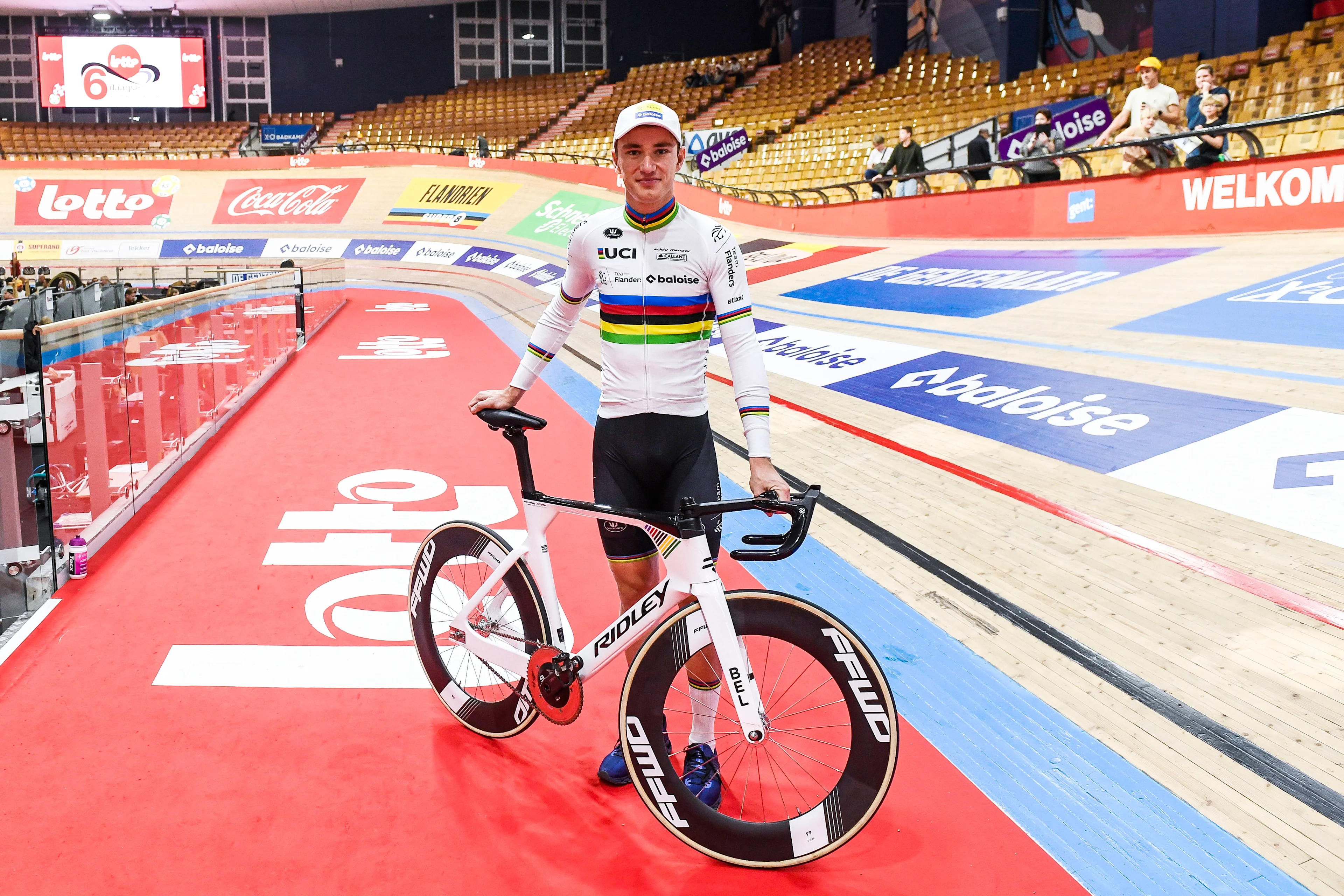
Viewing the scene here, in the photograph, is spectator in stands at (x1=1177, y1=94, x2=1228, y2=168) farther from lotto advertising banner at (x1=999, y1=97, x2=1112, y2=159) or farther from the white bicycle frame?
the white bicycle frame

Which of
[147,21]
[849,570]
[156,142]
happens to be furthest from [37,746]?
[147,21]

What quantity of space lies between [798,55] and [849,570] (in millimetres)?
28143

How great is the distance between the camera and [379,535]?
517 centimetres

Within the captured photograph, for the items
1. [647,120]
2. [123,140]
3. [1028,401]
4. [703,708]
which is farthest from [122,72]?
[703,708]

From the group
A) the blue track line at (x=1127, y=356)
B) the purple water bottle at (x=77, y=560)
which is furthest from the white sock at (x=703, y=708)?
the blue track line at (x=1127, y=356)

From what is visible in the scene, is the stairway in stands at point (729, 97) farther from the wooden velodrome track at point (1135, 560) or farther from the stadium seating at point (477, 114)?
the wooden velodrome track at point (1135, 560)

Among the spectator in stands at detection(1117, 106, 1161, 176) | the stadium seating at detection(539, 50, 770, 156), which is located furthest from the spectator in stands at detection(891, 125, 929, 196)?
the stadium seating at detection(539, 50, 770, 156)

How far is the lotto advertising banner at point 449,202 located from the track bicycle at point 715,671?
892 inches

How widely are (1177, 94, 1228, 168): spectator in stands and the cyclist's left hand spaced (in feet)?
28.2

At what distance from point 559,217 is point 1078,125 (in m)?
11.9

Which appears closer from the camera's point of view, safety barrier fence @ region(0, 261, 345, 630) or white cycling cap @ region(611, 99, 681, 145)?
white cycling cap @ region(611, 99, 681, 145)

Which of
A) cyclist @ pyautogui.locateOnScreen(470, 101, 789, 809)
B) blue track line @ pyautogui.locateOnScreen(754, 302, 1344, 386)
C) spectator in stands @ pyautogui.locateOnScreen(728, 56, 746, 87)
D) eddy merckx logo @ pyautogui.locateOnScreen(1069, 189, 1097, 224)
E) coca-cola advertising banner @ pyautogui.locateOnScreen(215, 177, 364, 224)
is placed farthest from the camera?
spectator in stands @ pyautogui.locateOnScreen(728, 56, 746, 87)

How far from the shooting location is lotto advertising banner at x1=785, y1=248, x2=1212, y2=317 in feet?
30.6

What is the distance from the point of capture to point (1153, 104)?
33.7ft
